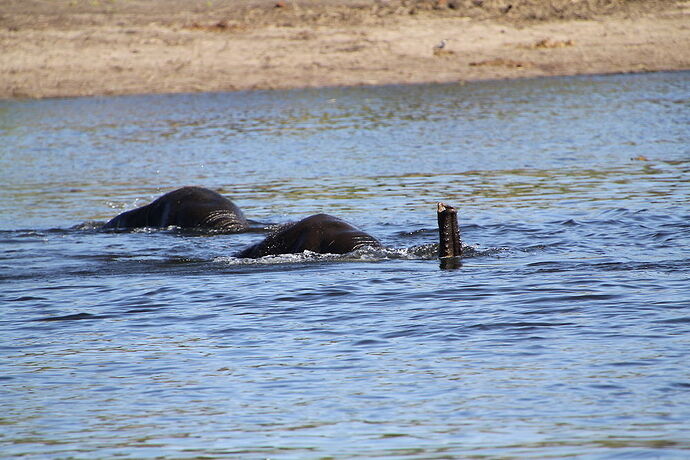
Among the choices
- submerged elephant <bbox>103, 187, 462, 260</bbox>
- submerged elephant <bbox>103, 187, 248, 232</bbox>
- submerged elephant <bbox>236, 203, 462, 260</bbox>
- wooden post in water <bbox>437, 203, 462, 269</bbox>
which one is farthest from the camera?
submerged elephant <bbox>103, 187, 248, 232</bbox>

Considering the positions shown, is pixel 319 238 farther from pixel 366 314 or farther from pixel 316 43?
pixel 316 43

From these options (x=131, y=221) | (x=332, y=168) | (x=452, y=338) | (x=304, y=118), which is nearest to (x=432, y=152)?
(x=332, y=168)

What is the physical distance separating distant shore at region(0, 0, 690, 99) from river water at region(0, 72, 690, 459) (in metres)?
10.3

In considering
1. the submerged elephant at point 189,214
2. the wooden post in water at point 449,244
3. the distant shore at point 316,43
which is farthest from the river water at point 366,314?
the distant shore at point 316,43

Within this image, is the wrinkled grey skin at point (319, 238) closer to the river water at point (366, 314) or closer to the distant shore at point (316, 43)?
the river water at point (366, 314)

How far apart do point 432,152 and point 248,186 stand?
416cm

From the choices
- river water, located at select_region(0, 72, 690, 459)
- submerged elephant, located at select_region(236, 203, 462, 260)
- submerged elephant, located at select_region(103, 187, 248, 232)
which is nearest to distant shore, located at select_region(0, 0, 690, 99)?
river water, located at select_region(0, 72, 690, 459)

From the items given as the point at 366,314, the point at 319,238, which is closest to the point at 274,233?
the point at 319,238

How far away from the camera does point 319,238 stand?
33.4 ft

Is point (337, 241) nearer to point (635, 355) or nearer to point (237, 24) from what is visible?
point (635, 355)

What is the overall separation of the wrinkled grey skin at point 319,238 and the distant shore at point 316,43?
1850 cm

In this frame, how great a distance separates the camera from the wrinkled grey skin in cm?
1012

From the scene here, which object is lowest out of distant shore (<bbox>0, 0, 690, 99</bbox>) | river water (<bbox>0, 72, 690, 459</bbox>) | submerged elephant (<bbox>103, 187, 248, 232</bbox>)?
river water (<bbox>0, 72, 690, 459</bbox>)

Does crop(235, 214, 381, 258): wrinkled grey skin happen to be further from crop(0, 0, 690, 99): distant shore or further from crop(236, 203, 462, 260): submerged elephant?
crop(0, 0, 690, 99): distant shore
